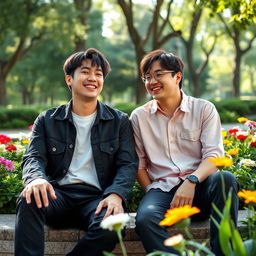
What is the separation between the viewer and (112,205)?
332 cm

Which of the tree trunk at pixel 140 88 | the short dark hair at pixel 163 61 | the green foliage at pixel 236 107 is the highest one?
the short dark hair at pixel 163 61

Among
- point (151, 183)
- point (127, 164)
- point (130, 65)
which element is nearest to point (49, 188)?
point (127, 164)

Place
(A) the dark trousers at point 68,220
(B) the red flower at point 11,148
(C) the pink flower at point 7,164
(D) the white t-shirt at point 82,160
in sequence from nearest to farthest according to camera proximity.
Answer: (A) the dark trousers at point 68,220
(D) the white t-shirt at point 82,160
(C) the pink flower at point 7,164
(B) the red flower at point 11,148

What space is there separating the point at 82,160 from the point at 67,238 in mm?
586

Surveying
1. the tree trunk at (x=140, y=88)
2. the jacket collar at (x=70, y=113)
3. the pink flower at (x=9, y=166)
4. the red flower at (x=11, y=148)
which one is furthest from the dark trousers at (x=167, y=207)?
the tree trunk at (x=140, y=88)

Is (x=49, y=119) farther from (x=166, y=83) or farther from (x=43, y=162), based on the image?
(x=166, y=83)

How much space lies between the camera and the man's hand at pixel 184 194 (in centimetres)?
340

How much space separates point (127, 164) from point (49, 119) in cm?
71

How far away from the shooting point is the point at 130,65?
132ft

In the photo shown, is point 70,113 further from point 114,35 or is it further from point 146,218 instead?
point 114,35

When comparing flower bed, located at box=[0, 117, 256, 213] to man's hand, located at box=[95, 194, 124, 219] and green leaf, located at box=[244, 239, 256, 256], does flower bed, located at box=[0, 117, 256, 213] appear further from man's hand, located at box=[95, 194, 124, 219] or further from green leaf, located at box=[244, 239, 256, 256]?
green leaf, located at box=[244, 239, 256, 256]

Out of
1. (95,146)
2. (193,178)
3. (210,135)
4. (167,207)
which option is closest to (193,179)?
(193,178)

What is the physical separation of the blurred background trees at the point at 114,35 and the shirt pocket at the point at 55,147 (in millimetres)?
2354

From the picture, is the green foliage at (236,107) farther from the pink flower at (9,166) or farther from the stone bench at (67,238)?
the stone bench at (67,238)
